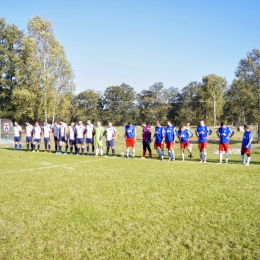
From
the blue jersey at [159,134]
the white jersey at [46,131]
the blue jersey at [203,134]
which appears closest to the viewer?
the blue jersey at [203,134]

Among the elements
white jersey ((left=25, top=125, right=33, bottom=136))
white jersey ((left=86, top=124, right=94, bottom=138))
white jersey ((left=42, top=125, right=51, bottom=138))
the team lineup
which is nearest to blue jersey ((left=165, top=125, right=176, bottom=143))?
the team lineup

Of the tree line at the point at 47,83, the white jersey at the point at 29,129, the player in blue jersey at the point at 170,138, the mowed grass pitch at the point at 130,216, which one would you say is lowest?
the mowed grass pitch at the point at 130,216

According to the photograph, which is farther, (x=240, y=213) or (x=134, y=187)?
(x=134, y=187)

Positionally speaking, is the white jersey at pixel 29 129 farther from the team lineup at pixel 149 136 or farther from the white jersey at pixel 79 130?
the white jersey at pixel 79 130

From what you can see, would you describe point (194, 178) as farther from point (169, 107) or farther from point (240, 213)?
point (169, 107)

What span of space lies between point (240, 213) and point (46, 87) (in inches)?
1502

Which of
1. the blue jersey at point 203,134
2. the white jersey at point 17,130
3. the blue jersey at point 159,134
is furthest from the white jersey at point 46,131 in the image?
the blue jersey at point 203,134

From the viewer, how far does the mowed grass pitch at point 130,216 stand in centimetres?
480

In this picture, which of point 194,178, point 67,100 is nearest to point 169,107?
point 67,100

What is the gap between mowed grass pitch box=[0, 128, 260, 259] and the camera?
4.80m

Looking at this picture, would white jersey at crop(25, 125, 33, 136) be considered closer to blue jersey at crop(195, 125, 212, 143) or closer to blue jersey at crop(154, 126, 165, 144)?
blue jersey at crop(154, 126, 165, 144)

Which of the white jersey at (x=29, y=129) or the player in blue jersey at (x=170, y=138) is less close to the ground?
the white jersey at (x=29, y=129)

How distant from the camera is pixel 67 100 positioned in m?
43.8

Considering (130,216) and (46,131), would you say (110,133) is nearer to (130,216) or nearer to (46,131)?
(46,131)
